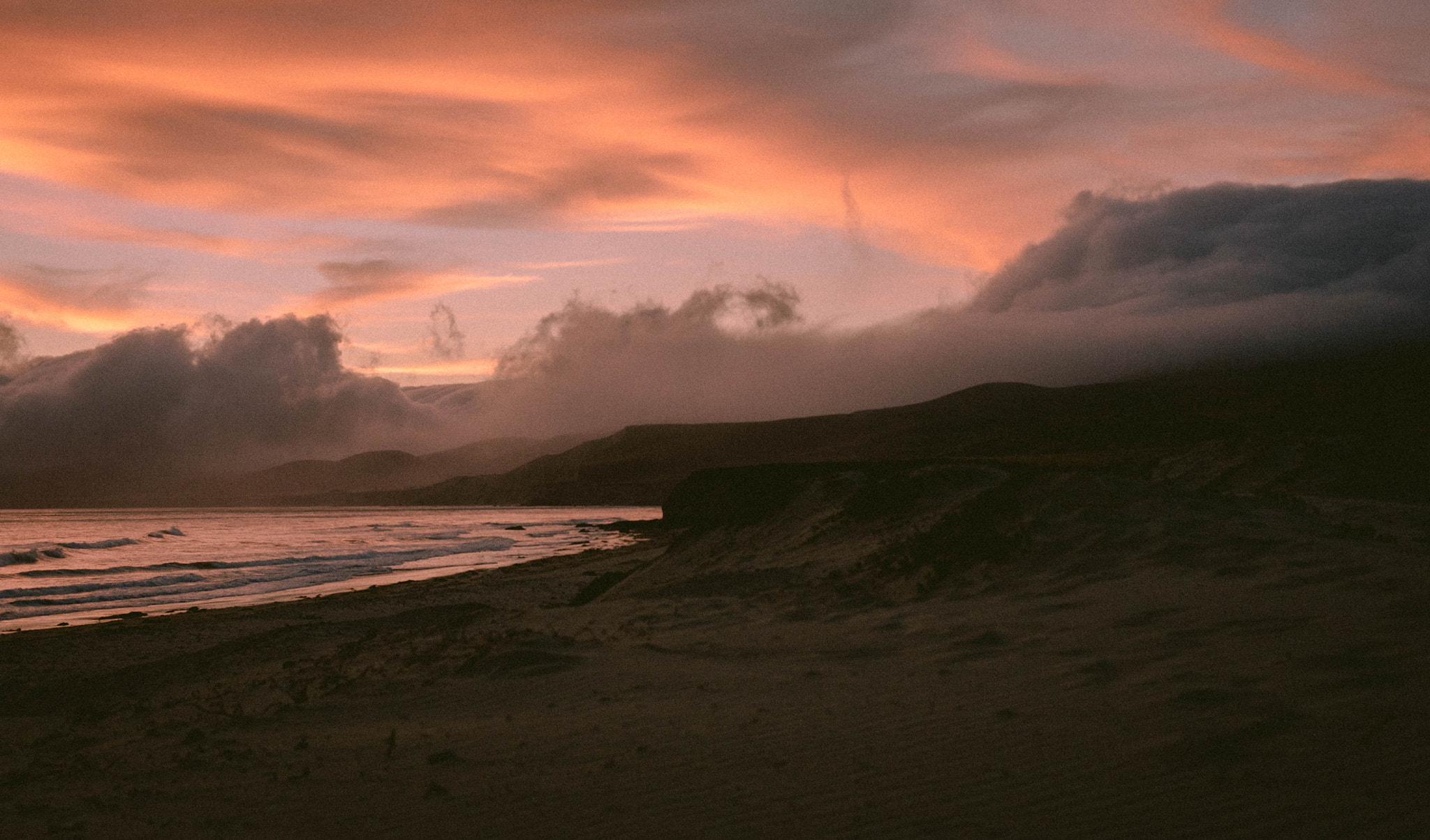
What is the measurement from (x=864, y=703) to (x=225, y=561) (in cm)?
4021

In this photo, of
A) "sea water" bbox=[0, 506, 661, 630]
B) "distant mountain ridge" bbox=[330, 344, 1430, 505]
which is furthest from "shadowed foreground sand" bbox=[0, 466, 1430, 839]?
"distant mountain ridge" bbox=[330, 344, 1430, 505]

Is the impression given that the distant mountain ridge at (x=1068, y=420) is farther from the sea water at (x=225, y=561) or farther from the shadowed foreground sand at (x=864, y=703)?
the shadowed foreground sand at (x=864, y=703)

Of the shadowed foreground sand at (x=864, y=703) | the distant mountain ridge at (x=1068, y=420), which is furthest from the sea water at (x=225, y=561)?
the distant mountain ridge at (x=1068, y=420)

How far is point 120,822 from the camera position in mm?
6559

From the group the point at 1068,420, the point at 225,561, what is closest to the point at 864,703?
the point at 225,561

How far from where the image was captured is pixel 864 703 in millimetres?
8414

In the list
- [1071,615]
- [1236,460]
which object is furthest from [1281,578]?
[1236,460]

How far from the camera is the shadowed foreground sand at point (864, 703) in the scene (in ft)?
19.8

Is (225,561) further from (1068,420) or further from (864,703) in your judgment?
(1068,420)

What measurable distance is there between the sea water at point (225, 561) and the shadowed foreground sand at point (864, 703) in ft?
35.4

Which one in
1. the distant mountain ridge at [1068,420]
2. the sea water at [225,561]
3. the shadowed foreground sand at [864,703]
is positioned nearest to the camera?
the shadowed foreground sand at [864,703]

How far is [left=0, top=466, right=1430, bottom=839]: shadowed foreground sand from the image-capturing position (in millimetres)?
6035

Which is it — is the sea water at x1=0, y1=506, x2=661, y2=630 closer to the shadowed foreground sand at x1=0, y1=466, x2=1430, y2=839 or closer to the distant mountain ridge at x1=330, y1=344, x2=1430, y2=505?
Result: the shadowed foreground sand at x1=0, y1=466, x2=1430, y2=839

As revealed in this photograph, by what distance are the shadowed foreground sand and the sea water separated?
425 inches
